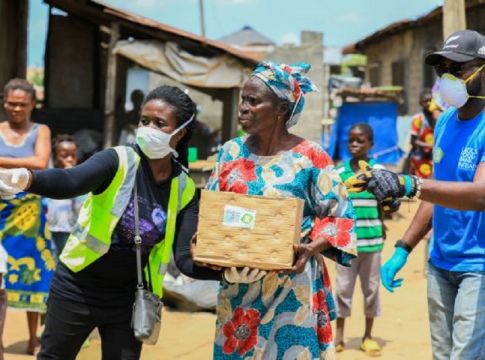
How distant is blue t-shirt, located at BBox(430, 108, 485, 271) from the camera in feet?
11.3

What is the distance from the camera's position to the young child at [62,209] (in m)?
6.14

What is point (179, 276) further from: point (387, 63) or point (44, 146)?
point (387, 63)

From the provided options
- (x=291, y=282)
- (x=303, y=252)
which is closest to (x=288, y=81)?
(x=303, y=252)

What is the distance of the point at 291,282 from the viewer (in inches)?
129

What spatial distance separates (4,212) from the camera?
A: 5.65 meters

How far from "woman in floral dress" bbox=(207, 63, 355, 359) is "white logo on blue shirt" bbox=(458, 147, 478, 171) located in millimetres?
562

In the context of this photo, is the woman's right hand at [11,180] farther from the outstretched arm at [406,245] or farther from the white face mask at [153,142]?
the outstretched arm at [406,245]

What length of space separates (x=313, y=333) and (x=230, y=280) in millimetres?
436

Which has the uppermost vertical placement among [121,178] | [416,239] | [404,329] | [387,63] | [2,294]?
[387,63]

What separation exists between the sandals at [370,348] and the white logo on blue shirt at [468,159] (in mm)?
3011

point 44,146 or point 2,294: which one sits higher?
point 44,146

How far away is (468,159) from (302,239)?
32.2 inches

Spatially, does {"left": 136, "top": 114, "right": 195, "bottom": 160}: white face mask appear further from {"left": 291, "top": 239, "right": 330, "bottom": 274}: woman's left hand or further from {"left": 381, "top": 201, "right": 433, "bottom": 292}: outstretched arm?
{"left": 381, "top": 201, "right": 433, "bottom": 292}: outstretched arm

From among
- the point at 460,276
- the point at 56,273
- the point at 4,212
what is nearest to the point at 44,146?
the point at 4,212
